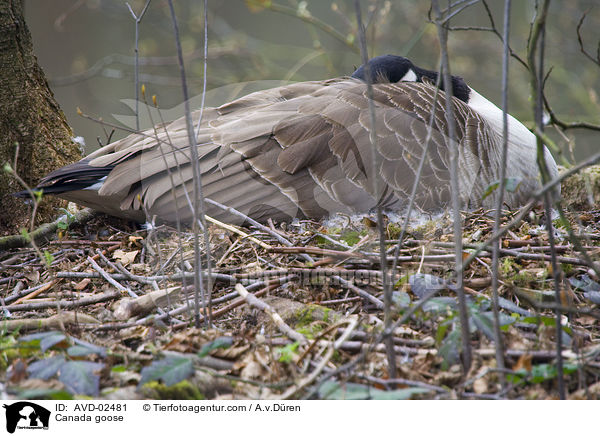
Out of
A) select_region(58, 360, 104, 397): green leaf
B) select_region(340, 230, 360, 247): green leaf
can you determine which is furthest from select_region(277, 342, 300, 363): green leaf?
select_region(340, 230, 360, 247): green leaf

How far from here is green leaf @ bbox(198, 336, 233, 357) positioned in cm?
163

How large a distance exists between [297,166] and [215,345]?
1729 mm

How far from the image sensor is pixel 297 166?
10.7 ft

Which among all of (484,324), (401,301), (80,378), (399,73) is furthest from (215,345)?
(399,73)

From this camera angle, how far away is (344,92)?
3600 millimetres

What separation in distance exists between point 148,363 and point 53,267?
1503mm

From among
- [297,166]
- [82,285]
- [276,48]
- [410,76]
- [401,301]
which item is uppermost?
[276,48]

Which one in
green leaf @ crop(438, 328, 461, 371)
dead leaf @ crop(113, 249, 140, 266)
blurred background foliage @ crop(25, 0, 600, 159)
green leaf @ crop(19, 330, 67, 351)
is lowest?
green leaf @ crop(438, 328, 461, 371)

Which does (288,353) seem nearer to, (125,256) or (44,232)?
(125,256)

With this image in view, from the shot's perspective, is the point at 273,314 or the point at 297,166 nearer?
the point at 273,314

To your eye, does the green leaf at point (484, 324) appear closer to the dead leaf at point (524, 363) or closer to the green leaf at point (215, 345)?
the dead leaf at point (524, 363)

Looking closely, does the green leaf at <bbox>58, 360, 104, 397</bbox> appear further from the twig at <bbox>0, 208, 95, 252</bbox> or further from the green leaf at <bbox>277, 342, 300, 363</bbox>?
the twig at <bbox>0, 208, 95, 252</bbox>

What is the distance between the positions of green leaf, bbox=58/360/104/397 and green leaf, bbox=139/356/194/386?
128 mm
